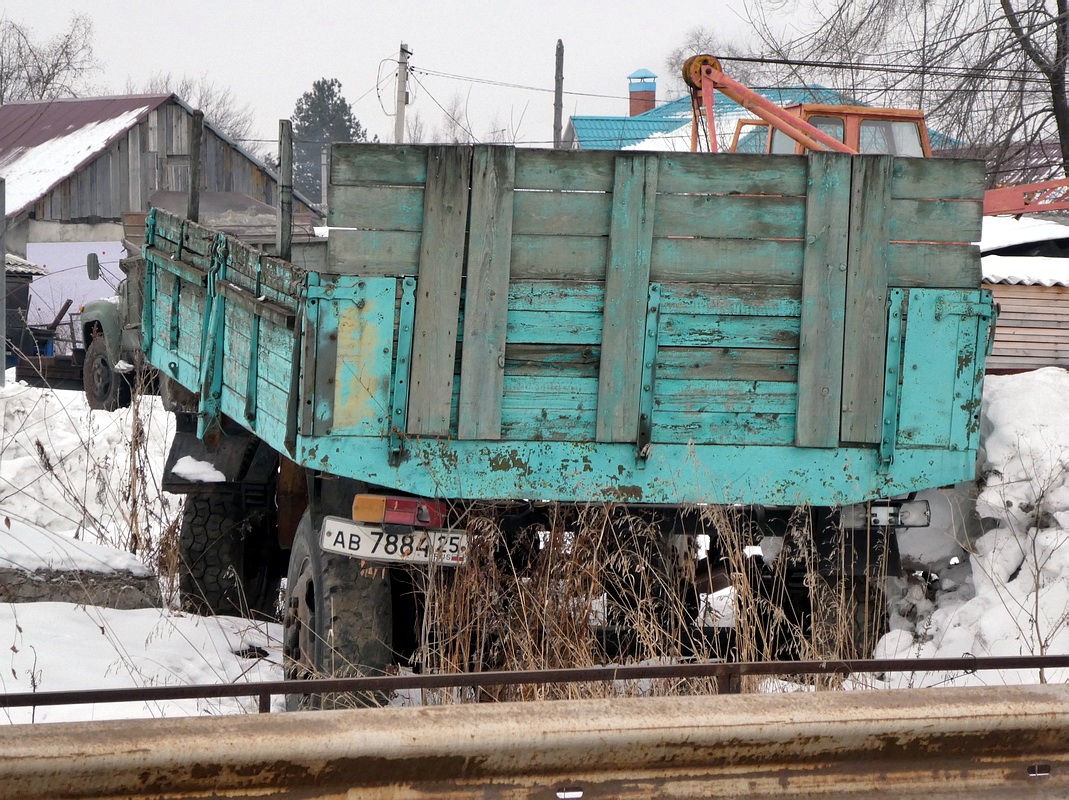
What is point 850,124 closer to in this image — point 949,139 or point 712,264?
point 712,264

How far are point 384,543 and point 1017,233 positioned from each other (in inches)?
405

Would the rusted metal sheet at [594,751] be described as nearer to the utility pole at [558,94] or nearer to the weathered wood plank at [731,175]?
the weathered wood plank at [731,175]

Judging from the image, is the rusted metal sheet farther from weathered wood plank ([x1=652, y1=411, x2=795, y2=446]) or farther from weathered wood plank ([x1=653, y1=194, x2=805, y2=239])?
weathered wood plank ([x1=653, y1=194, x2=805, y2=239])

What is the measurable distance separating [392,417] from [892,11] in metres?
14.2

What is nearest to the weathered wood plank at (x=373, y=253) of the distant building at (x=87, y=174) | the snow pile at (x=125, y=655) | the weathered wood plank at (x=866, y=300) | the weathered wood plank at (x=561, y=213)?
the weathered wood plank at (x=561, y=213)

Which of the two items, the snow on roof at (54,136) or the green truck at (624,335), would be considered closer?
the green truck at (624,335)

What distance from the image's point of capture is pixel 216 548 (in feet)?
20.3

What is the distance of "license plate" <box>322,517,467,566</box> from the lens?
3889 mm

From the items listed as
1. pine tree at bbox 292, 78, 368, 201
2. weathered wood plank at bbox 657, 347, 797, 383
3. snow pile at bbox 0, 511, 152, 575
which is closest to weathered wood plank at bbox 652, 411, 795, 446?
weathered wood plank at bbox 657, 347, 797, 383

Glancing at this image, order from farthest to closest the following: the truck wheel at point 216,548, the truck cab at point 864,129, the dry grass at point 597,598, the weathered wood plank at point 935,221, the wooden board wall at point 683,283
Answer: the truck cab at point 864,129
the truck wheel at point 216,548
the dry grass at point 597,598
the weathered wood plank at point 935,221
the wooden board wall at point 683,283

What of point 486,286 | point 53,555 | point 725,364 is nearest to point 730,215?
point 725,364

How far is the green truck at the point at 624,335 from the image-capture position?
367cm

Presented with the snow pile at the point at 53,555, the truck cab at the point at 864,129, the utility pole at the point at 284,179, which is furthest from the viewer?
the truck cab at the point at 864,129

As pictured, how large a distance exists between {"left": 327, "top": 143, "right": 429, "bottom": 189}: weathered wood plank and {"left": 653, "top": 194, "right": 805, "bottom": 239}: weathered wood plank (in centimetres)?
79
